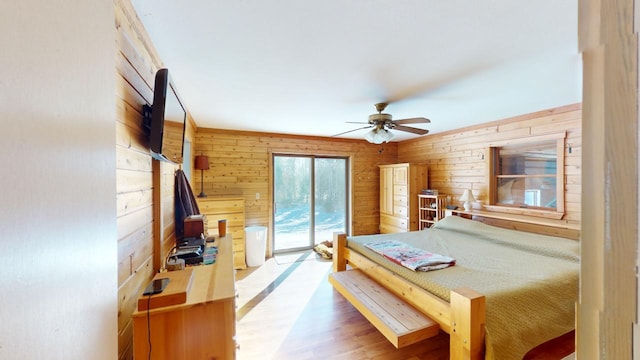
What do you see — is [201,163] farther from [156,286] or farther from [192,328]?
[192,328]

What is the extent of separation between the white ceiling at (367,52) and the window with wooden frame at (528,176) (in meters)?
0.65

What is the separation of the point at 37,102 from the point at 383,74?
211cm

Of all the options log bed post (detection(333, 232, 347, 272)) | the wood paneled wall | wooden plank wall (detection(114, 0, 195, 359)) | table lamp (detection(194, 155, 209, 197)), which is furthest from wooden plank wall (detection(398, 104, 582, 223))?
table lamp (detection(194, 155, 209, 197))

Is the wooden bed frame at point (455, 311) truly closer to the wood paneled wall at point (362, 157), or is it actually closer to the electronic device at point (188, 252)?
the electronic device at point (188, 252)

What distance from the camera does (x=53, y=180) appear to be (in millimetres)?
473

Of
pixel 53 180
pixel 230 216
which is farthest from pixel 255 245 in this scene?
pixel 53 180

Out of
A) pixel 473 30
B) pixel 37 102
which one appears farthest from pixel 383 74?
pixel 37 102

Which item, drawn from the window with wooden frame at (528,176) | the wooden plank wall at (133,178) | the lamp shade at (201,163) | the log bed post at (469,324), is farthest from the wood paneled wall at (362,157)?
the log bed post at (469,324)

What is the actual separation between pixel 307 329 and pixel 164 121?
7.13ft

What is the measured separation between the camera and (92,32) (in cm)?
64

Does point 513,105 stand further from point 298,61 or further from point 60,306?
point 60,306

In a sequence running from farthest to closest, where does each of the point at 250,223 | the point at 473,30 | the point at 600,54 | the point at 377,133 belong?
the point at 250,223, the point at 377,133, the point at 473,30, the point at 600,54

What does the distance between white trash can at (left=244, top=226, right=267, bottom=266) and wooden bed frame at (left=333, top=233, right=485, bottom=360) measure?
2.36 metres

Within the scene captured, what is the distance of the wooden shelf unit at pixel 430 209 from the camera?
4.41 metres
